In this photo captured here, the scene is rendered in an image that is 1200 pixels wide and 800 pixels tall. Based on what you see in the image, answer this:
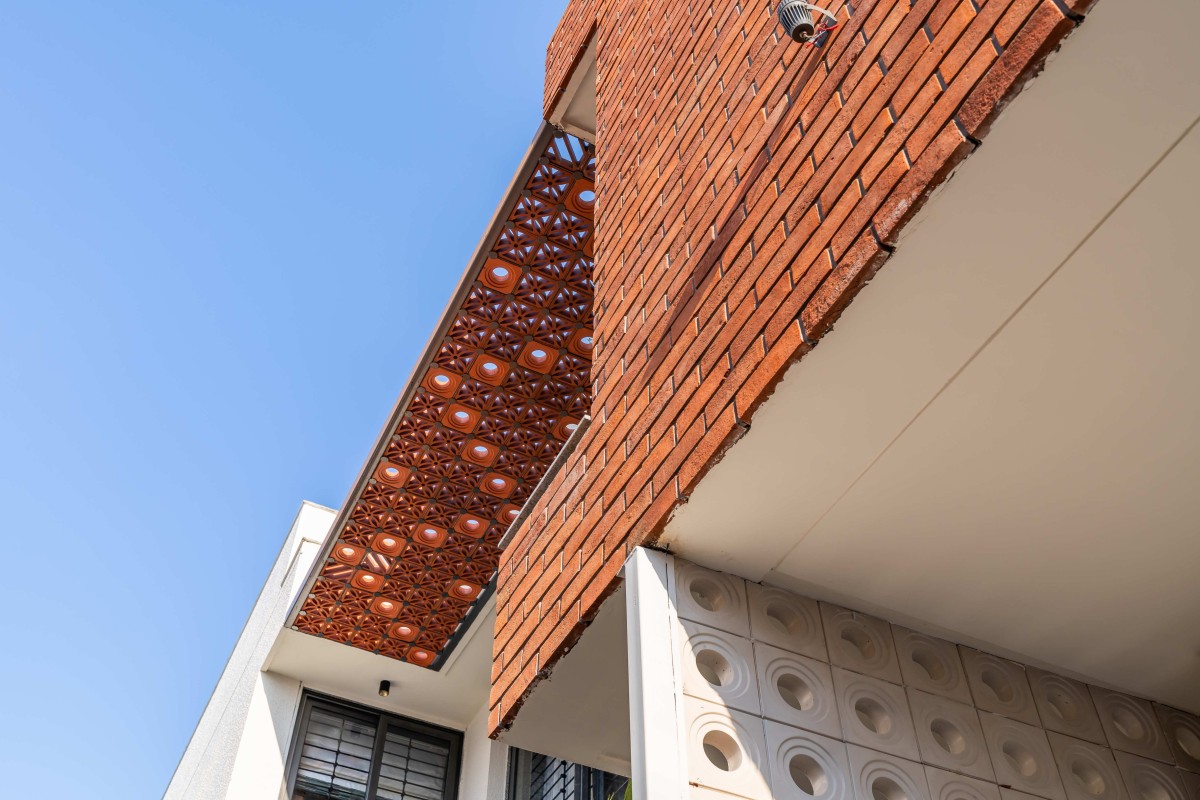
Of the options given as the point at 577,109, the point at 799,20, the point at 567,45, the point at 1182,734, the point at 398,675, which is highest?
the point at 799,20

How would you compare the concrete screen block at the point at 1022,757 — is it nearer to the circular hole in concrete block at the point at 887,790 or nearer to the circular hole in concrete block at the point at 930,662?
the circular hole in concrete block at the point at 930,662

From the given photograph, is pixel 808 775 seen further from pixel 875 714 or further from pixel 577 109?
pixel 577 109

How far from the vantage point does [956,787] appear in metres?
2.74

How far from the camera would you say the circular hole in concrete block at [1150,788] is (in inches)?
118

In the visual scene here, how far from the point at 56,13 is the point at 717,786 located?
10536 millimetres

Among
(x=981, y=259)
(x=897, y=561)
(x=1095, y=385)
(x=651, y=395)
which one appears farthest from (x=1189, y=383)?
(x=651, y=395)

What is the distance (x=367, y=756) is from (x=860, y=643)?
688 centimetres

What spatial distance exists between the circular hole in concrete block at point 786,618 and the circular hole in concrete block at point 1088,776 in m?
0.85

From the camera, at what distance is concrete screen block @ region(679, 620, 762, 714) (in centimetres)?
259

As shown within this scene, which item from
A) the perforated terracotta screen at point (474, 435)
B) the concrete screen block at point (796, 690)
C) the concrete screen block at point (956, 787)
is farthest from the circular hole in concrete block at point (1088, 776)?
the perforated terracotta screen at point (474, 435)

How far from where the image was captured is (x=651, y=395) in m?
3.07

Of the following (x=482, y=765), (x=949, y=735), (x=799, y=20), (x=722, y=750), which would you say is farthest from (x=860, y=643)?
(x=482, y=765)

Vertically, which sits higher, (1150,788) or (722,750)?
(1150,788)

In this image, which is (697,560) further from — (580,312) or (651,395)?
(580,312)
